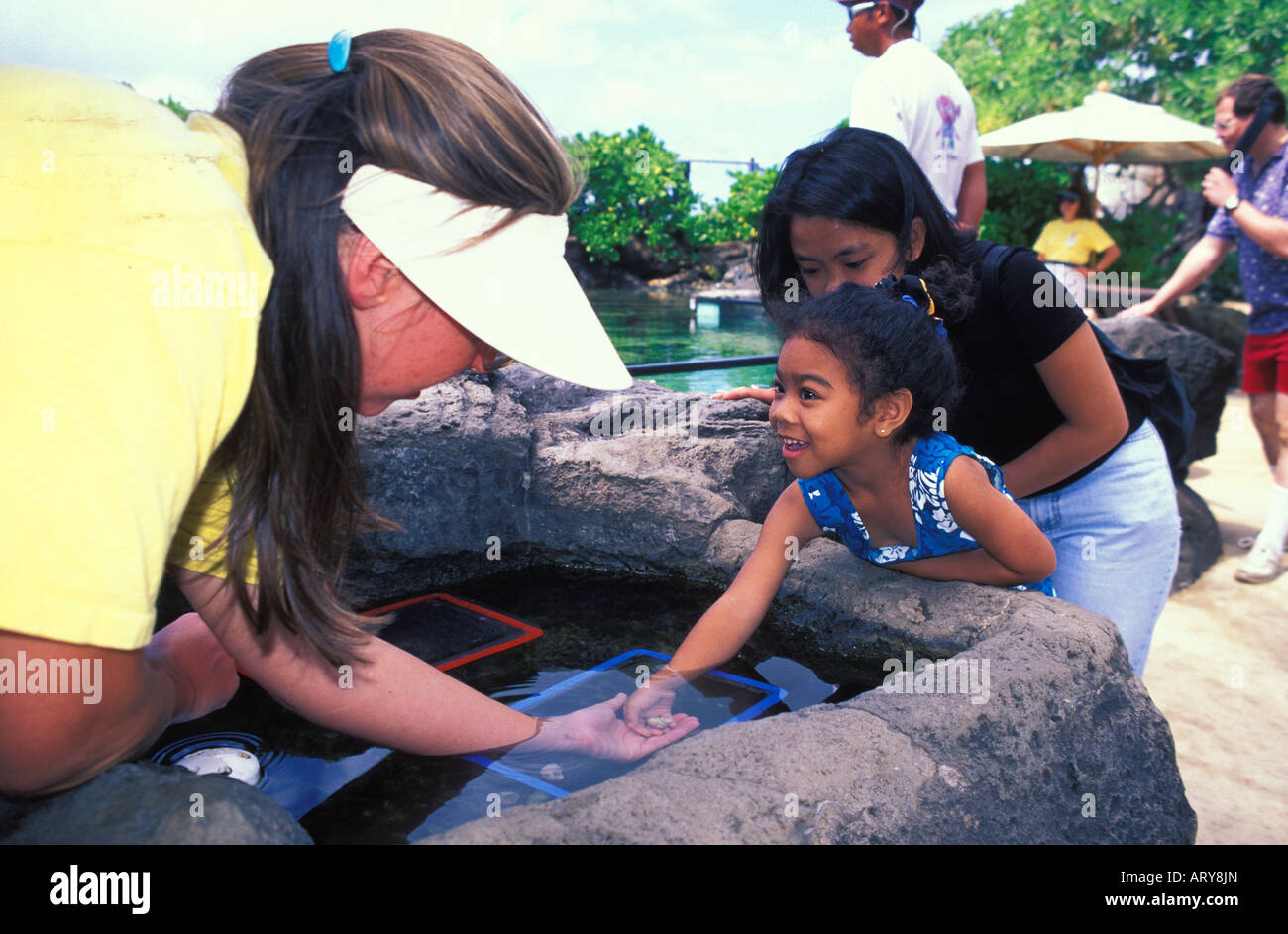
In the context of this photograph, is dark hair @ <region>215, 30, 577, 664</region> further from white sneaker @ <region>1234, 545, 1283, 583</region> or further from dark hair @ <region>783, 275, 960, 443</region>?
white sneaker @ <region>1234, 545, 1283, 583</region>

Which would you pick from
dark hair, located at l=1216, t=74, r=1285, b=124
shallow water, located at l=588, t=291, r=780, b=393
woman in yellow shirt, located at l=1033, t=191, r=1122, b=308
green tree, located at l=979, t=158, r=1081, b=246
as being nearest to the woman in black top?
shallow water, located at l=588, t=291, r=780, b=393

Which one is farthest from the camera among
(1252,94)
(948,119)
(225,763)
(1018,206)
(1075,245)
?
(1018,206)

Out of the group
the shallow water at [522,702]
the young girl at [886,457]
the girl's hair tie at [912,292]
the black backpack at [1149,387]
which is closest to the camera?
the shallow water at [522,702]

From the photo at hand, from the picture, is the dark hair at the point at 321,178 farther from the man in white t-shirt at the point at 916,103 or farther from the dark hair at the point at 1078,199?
the dark hair at the point at 1078,199

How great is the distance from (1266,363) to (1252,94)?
1348mm

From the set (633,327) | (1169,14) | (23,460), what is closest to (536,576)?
(23,460)

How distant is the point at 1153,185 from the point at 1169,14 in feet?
8.04

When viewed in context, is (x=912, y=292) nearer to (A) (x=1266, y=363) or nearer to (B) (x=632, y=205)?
(A) (x=1266, y=363)

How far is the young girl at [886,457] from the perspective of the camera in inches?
76.4

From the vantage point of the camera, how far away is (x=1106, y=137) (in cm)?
705

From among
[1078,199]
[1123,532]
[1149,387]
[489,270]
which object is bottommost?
[1123,532]

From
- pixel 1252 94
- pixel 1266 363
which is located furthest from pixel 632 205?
pixel 1266 363

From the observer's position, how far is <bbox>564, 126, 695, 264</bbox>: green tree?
13.0 meters

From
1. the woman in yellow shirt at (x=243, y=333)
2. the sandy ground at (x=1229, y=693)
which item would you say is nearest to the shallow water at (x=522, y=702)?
the woman in yellow shirt at (x=243, y=333)
